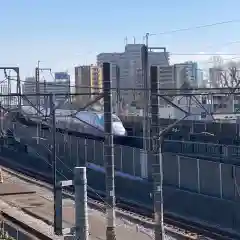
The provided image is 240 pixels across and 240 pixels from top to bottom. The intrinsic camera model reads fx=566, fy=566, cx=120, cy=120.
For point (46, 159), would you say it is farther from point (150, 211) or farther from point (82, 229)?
point (82, 229)

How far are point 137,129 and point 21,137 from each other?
28.7ft

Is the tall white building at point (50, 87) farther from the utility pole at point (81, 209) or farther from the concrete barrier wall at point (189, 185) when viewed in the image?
the utility pole at point (81, 209)

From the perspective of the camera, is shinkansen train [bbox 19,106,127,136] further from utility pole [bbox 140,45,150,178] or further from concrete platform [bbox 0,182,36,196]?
utility pole [bbox 140,45,150,178]

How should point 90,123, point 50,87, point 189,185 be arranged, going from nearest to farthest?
point 189,185 < point 90,123 < point 50,87

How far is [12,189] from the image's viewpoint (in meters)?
27.7

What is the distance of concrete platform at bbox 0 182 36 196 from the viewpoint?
26.6 m

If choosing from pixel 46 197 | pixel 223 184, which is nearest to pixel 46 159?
pixel 46 197

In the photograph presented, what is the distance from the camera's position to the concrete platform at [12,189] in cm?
2658

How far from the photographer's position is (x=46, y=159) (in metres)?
36.6

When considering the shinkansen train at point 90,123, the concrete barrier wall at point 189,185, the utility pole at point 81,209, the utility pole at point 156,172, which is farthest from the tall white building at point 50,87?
the utility pole at point 81,209

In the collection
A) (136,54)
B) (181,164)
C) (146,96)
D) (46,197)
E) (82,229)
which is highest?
(136,54)

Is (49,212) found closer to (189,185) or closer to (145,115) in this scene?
(145,115)

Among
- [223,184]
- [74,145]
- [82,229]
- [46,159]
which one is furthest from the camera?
[46,159]

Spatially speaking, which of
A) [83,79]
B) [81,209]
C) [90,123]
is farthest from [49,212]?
[83,79]
